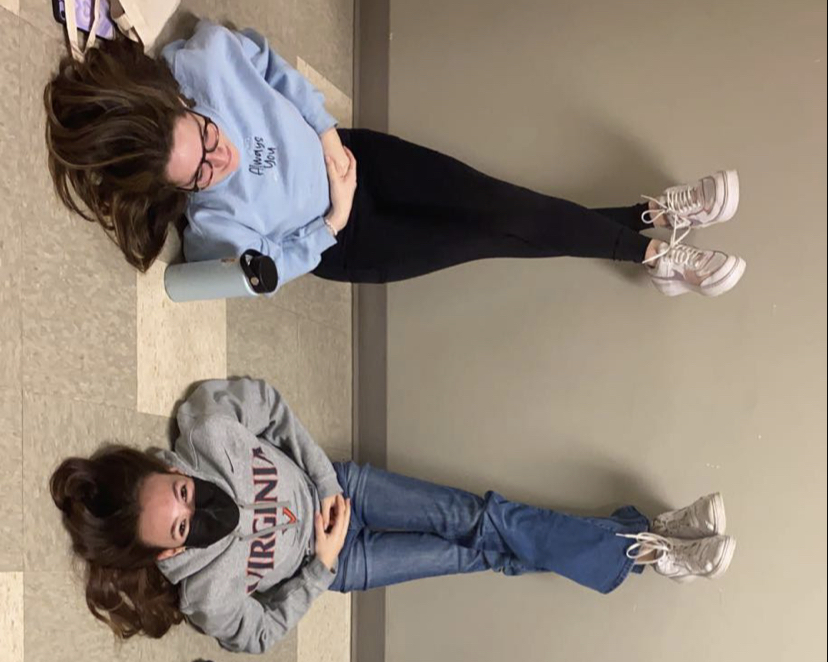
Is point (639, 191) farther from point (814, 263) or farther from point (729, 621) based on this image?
point (729, 621)

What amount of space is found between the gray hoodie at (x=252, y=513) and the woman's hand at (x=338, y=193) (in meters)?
0.34

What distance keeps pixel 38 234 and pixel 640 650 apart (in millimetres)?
1413

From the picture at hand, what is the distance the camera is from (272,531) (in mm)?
1331

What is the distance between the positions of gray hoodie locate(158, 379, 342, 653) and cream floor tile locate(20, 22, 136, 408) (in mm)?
149

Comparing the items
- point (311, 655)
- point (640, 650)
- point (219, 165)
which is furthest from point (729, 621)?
point (219, 165)

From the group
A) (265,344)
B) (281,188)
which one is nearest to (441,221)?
(281,188)

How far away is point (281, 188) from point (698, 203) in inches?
31.4

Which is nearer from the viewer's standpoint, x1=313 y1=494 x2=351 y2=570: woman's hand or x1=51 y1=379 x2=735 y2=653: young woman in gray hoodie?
x1=51 y1=379 x2=735 y2=653: young woman in gray hoodie

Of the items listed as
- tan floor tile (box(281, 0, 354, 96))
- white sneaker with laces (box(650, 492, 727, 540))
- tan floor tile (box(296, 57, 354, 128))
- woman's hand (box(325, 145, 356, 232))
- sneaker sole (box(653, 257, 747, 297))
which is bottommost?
white sneaker with laces (box(650, 492, 727, 540))

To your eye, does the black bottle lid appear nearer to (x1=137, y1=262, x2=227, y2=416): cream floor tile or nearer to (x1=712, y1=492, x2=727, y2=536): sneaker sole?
(x1=137, y1=262, x2=227, y2=416): cream floor tile

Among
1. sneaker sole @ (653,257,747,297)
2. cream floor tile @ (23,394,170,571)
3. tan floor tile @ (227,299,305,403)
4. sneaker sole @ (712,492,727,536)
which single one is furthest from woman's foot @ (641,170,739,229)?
cream floor tile @ (23,394,170,571)

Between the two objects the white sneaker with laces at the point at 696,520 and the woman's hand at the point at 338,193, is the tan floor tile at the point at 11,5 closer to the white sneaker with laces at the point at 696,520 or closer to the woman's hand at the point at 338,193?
the woman's hand at the point at 338,193

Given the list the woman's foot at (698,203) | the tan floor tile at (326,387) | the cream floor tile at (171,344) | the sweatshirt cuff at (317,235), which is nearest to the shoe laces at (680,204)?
the woman's foot at (698,203)

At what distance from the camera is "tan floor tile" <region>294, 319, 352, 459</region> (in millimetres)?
1711
